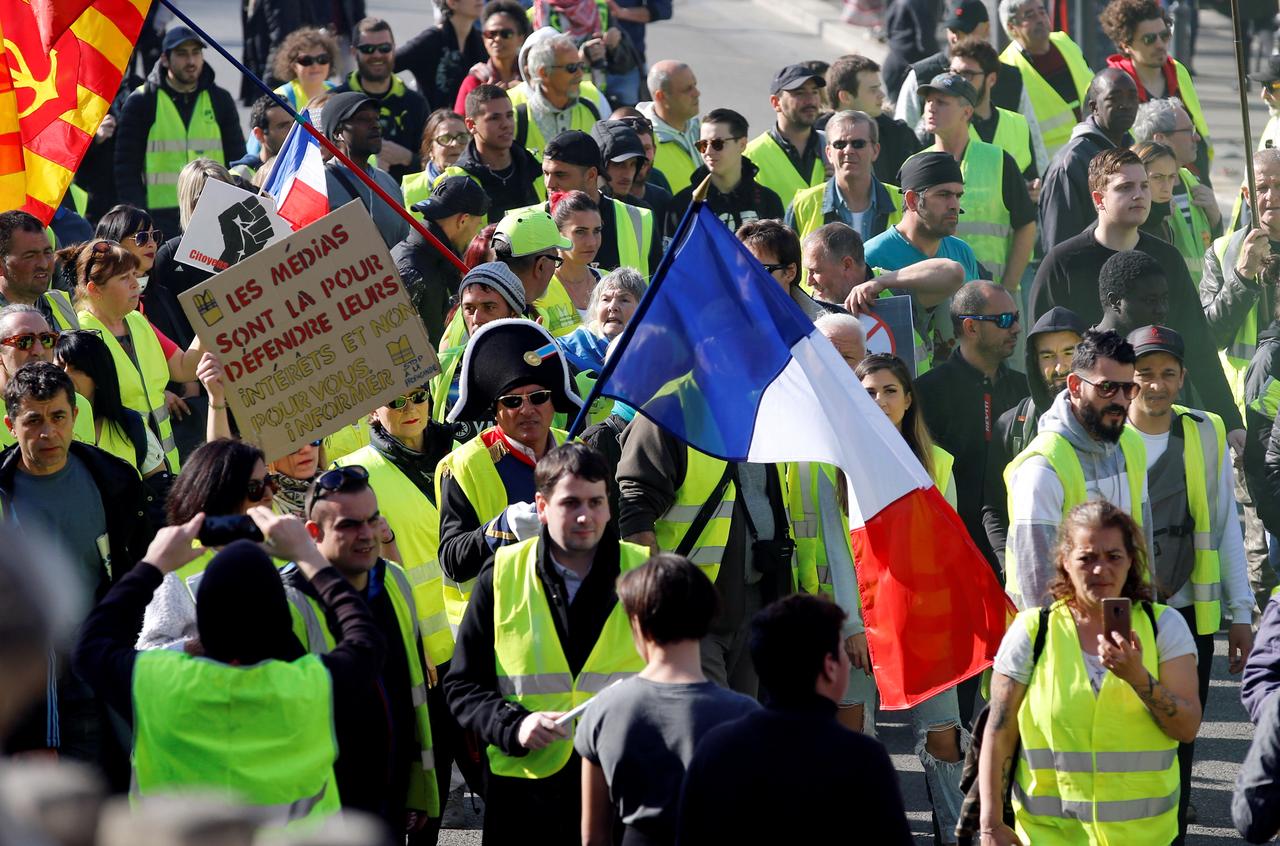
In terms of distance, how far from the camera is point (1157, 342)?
Answer: 7707mm

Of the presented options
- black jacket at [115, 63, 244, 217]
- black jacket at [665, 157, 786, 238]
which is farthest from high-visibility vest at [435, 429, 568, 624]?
black jacket at [115, 63, 244, 217]

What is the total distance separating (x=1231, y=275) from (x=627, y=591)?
6.37 metres

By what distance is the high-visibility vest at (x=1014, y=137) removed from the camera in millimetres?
12531

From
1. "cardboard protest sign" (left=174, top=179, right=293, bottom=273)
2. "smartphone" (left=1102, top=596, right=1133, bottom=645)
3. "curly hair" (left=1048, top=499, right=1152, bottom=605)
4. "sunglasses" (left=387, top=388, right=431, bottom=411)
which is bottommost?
"smartphone" (left=1102, top=596, right=1133, bottom=645)

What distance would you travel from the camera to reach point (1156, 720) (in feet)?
18.7

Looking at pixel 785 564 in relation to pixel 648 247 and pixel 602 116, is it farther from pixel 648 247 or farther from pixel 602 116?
pixel 602 116

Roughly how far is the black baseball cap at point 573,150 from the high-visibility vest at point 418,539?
3.32 meters

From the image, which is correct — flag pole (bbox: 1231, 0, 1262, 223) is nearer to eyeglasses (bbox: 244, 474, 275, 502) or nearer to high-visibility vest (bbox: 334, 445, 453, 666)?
high-visibility vest (bbox: 334, 445, 453, 666)

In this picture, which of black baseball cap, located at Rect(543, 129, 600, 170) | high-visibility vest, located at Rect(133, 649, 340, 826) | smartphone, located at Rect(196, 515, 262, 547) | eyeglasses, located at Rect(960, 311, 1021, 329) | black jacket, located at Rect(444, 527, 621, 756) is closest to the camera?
high-visibility vest, located at Rect(133, 649, 340, 826)

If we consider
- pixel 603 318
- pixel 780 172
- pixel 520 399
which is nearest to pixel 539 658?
pixel 520 399

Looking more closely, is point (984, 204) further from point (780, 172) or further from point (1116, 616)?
point (1116, 616)

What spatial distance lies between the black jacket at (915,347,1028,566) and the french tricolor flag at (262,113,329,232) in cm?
279

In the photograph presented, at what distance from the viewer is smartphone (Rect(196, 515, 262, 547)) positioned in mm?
5223

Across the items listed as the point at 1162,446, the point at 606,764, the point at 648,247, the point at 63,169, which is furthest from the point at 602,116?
the point at 606,764
